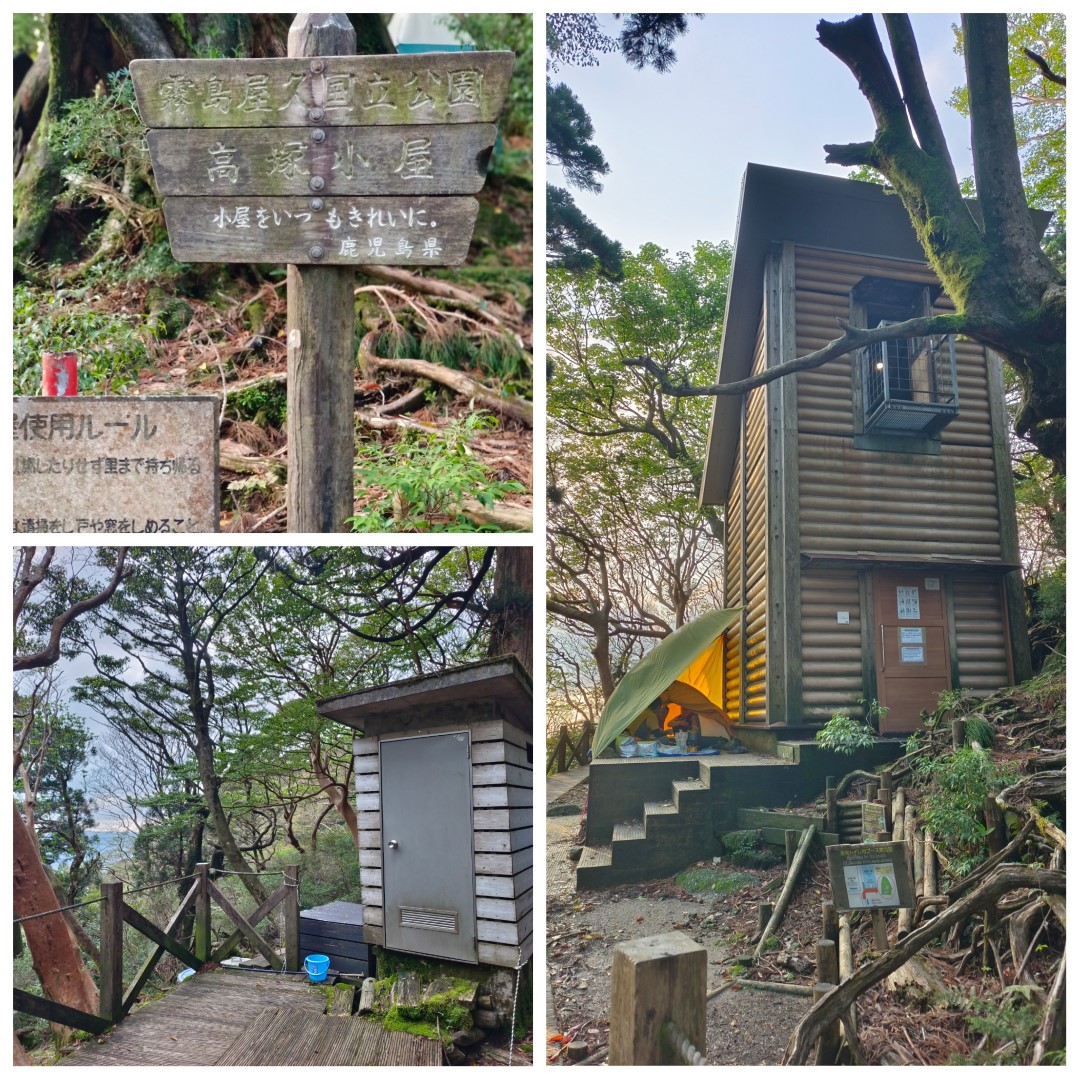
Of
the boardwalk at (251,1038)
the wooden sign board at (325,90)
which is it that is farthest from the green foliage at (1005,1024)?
the wooden sign board at (325,90)

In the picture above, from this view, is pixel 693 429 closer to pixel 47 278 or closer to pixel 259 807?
pixel 259 807

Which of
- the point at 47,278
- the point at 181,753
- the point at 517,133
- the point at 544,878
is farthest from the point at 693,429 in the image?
the point at 47,278

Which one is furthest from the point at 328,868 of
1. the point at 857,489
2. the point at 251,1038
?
the point at 857,489

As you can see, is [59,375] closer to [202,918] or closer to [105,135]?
[105,135]

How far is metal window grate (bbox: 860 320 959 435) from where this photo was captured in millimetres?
3852

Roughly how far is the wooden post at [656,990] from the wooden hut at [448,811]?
97 centimetres

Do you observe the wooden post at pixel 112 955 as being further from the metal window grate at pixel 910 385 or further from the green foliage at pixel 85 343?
the metal window grate at pixel 910 385

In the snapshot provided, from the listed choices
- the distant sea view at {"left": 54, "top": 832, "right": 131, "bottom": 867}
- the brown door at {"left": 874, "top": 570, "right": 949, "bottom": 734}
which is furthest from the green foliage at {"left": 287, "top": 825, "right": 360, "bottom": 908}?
the brown door at {"left": 874, "top": 570, "right": 949, "bottom": 734}

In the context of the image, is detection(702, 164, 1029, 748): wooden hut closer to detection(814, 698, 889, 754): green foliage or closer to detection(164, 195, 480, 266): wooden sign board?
detection(814, 698, 889, 754): green foliage

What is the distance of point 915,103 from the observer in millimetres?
3420

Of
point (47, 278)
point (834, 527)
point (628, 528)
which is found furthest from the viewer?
point (47, 278)

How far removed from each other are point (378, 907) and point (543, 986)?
0.90 meters

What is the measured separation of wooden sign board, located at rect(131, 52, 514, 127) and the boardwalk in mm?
3405

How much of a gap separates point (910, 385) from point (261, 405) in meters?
3.69
